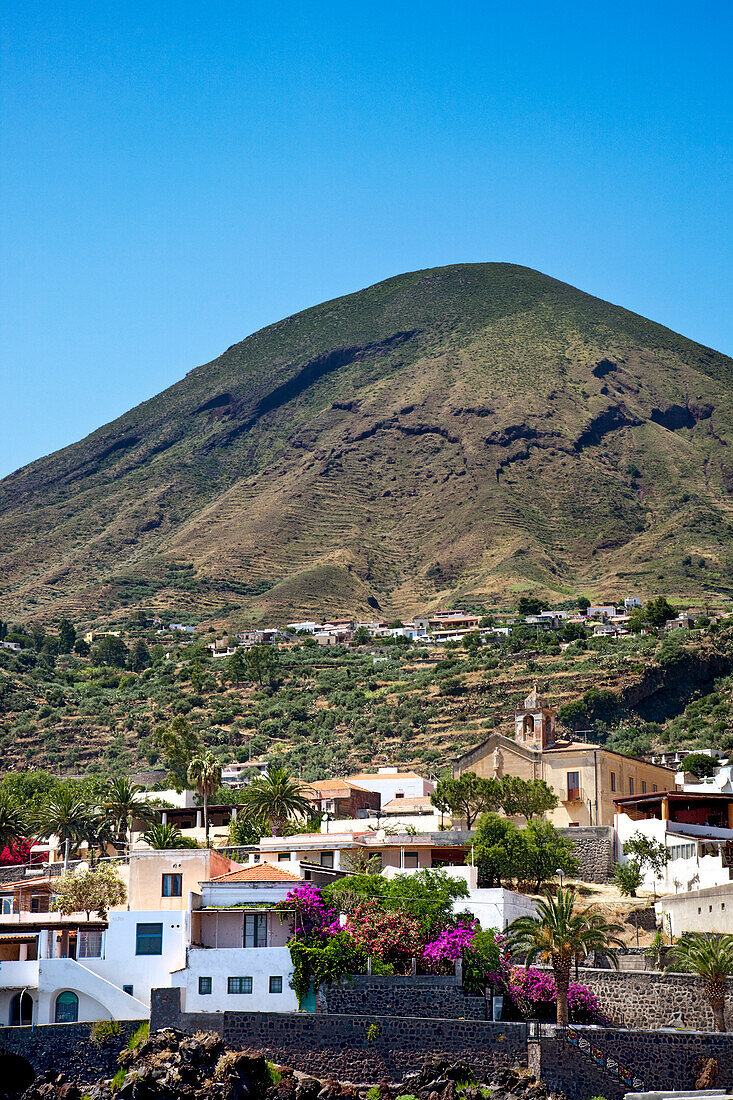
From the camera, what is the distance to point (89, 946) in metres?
54.1

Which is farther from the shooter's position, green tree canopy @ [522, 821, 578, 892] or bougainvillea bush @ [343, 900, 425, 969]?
green tree canopy @ [522, 821, 578, 892]

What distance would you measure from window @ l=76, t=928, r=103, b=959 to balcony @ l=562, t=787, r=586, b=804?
3123 cm

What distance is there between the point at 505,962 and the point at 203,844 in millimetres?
21973

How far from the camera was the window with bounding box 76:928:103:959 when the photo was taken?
53906 mm

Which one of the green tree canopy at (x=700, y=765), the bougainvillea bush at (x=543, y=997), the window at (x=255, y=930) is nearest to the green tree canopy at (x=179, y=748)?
the green tree canopy at (x=700, y=765)

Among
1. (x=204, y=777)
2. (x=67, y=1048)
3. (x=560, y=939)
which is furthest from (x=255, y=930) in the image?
(x=204, y=777)

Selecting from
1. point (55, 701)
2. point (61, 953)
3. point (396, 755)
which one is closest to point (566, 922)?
point (61, 953)

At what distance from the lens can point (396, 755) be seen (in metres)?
131

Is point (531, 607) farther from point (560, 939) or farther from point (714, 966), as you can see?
point (714, 966)

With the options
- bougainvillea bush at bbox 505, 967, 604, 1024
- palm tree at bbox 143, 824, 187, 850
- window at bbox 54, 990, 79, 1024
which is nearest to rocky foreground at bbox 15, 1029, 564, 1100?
window at bbox 54, 990, 79, 1024

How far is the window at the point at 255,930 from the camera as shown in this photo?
176 ft

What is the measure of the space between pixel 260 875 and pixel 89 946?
656 cm

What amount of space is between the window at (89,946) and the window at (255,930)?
5.21 meters

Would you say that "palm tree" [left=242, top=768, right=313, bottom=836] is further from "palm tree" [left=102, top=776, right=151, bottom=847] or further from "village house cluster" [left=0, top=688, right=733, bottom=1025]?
"palm tree" [left=102, top=776, right=151, bottom=847]
